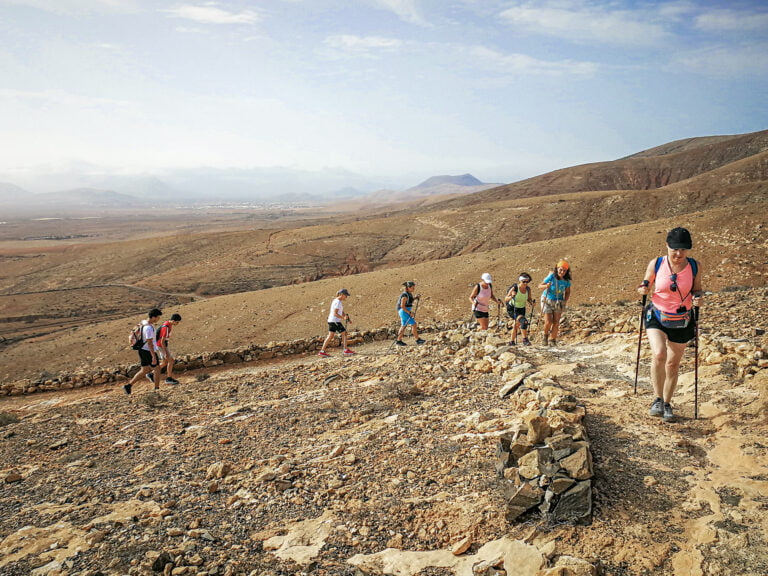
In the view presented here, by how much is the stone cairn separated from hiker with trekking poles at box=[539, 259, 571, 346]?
425 centimetres

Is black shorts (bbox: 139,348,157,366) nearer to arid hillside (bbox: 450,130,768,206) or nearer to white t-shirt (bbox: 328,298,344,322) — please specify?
white t-shirt (bbox: 328,298,344,322)

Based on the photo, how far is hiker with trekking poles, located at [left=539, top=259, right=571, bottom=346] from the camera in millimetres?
9227

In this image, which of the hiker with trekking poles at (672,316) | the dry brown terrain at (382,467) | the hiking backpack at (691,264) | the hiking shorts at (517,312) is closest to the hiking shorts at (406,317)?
the dry brown terrain at (382,467)

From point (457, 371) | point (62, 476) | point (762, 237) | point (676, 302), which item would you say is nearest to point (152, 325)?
point (62, 476)

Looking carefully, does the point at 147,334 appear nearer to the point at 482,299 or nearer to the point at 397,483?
the point at 482,299

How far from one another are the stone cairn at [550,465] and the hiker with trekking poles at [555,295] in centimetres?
425

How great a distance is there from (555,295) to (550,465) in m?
5.83

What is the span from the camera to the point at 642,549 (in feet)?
10.6

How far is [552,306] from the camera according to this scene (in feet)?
30.9

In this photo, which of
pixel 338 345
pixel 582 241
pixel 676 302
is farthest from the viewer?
pixel 582 241

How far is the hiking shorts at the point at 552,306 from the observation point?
9375mm

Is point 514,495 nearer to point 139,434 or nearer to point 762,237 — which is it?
point 139,434

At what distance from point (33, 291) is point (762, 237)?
1786 inches

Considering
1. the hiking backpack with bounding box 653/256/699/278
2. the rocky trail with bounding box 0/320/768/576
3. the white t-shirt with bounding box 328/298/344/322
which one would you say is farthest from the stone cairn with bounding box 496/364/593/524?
the white t-shirt with bounding box 328/298/344/322
